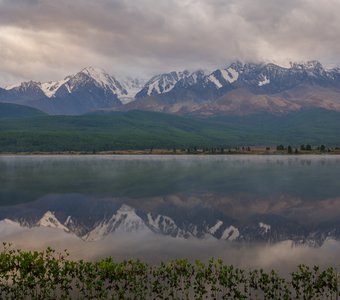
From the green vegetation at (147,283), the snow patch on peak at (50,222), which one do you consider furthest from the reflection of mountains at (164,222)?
the green vegetation at (147,283)

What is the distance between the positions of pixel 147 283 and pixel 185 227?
31473 mm

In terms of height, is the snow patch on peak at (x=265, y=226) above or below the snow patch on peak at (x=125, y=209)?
above

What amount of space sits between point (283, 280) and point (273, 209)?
48999mm

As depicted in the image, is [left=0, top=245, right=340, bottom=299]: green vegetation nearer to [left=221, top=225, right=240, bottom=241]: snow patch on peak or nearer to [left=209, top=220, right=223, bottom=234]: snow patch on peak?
[left=221, top=225, right=240, bottom=241]: snow patch on peak

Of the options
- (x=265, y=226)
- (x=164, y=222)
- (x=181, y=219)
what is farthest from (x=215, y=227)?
(x=164, y=222)

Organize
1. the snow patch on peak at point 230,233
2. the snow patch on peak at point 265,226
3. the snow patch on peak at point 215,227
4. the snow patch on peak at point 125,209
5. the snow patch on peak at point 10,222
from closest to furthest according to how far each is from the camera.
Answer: the snow patch on peak at point 230,233, the snow patch on peak at point 215,227, the snow patch on peak at point 265,226, the snow patch on peak at point 10,222, the snow patch on peak at point 125,209

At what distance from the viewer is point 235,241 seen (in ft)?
198

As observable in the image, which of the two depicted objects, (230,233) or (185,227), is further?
(185,227)

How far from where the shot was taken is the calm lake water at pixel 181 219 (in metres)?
56.2

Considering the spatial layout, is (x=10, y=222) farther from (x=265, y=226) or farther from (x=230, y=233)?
(x=265, y=226)

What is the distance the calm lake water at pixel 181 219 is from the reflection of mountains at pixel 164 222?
145 millimetres

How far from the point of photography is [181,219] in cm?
7919

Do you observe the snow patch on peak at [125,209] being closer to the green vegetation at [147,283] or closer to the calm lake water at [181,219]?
the calm lake water at [181,219]

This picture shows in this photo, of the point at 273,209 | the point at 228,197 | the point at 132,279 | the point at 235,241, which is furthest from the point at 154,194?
the point at 132,279
